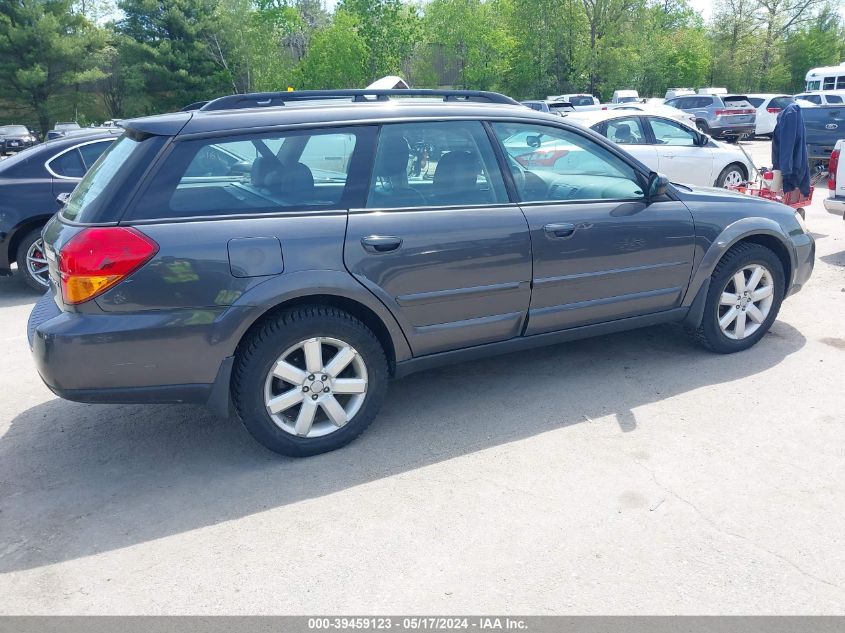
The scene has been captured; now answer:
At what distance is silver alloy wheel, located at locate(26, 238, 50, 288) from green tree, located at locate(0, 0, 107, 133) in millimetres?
38479

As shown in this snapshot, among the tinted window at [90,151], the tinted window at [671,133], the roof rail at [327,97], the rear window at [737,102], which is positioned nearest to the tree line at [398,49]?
the rear window at [737,102]

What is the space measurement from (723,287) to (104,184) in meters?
3.77

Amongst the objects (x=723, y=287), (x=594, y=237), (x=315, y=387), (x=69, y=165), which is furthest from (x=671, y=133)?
(x=315, y=387)

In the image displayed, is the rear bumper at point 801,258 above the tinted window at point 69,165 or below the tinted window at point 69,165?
below

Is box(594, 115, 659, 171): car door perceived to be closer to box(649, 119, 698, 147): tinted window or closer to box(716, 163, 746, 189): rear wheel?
box(649, 119, 698, 147): tinted window

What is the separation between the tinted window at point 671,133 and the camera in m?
10.6

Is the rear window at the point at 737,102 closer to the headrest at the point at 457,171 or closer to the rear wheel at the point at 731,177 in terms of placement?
the rear wheel at the point at 731,177

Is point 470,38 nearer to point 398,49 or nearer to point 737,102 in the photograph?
point 398,49

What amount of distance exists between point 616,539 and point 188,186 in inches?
98.5

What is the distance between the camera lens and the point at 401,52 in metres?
40.5

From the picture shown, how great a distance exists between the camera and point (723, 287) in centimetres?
488

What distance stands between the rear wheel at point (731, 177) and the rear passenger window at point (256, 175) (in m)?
8.73

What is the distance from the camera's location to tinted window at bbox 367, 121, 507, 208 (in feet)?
12.8

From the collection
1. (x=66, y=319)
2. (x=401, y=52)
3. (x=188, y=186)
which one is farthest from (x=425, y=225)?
(x=401, y=52)
